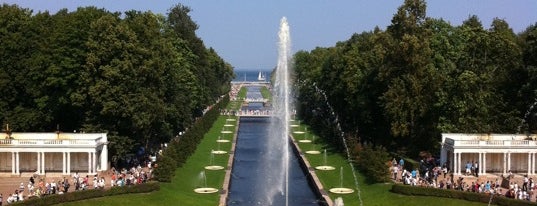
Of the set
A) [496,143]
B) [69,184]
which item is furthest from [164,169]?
[496,143]

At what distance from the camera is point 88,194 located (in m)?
46.1

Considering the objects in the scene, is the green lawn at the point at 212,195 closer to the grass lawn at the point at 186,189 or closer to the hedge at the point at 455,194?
the grass lawn at the point at 186,189

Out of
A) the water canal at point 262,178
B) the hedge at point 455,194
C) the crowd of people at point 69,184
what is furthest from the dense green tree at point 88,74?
the hedge at point 455,194

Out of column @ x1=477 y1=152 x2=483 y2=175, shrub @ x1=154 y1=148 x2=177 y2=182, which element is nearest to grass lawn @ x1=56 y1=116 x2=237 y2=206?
shrub @ x1=154 y1=148 x2=177 y2=182

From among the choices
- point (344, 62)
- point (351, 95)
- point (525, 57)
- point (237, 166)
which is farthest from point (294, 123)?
point (525, 57)

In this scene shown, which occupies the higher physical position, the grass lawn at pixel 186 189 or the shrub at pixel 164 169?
the shrub at pixel 164 169

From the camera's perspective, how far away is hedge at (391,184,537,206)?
4362cm

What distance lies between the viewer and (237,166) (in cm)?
6794

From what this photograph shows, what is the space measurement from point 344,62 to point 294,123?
96.5 feet

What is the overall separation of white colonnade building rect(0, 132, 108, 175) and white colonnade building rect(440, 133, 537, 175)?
92.9 feet

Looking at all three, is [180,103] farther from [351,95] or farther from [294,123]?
[294,123]

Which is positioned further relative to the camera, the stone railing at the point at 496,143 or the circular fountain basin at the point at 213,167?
the circular fountain basin at the point at 213,167

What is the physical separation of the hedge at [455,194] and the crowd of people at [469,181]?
3.01ft

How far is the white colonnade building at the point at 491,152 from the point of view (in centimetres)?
5647
